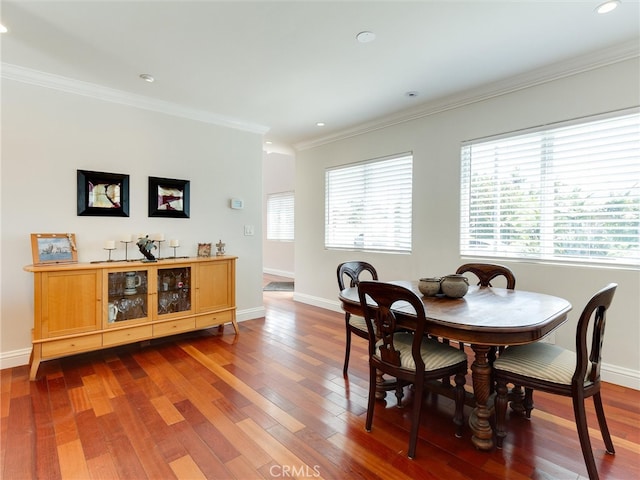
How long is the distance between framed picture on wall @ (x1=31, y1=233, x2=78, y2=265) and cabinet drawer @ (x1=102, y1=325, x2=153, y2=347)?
78 centimetres

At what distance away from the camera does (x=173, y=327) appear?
333cm

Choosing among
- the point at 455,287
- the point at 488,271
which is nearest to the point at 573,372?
the point at 455,287

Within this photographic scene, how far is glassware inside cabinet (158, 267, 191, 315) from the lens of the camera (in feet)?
10.9

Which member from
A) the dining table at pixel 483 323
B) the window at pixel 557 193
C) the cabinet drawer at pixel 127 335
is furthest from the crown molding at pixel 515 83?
the cabinet drawer at pixel 127 335

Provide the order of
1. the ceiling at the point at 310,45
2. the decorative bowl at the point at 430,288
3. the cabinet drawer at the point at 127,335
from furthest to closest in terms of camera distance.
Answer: the cabinet drawer at the point at 127,335, the decorative bowl at the point at 430,288, the ceiling at the point at 310,45

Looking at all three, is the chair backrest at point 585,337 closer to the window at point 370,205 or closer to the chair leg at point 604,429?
the chair leg at point 604,429

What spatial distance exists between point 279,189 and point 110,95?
16.8 ft

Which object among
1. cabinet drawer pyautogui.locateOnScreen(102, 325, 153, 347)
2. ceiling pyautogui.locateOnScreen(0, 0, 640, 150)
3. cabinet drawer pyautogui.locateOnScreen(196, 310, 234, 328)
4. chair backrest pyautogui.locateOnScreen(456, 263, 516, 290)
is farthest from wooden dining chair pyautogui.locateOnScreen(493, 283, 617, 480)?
cabinet drawer pyautogui.locateOnScreen(102, 325, 153, 347)

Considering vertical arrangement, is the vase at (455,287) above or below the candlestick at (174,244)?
below

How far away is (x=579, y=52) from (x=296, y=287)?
4491 mm

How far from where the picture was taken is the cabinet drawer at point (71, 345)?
2.66 metres

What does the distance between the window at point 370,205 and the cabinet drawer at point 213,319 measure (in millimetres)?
1902

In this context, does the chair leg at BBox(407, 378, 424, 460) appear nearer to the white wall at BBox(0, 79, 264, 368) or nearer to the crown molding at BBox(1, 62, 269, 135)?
the white wall at BBox(0, 79, 264, 368)

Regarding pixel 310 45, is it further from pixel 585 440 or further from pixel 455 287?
pixel 585 440
